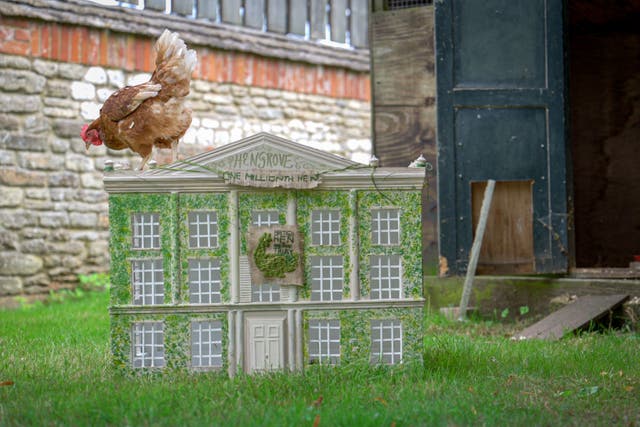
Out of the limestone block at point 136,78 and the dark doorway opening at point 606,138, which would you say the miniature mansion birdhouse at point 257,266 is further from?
the limestone block at point 136,78

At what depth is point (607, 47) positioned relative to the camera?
10102 millimetres

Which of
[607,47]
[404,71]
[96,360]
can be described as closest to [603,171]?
[607,47]

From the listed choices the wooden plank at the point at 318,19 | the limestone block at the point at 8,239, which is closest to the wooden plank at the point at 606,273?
the limestone block at the point at 8,239

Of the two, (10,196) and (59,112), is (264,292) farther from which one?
(59,112)

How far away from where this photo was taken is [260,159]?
5012mm

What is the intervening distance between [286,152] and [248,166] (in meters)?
0.21

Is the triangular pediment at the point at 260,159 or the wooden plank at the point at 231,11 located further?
the wooden plank at the point at 231,11

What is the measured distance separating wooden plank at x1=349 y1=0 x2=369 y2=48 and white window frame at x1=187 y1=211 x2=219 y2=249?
28.1 feet

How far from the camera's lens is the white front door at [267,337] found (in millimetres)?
5004

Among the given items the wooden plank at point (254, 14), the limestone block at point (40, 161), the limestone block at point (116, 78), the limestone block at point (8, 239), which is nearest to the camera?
the limestone block at point (8, 239)

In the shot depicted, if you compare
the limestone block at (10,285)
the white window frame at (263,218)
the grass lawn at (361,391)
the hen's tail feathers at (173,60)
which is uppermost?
the hen's tail feathers at (173,60)

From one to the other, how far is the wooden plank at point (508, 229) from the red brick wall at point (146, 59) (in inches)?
155

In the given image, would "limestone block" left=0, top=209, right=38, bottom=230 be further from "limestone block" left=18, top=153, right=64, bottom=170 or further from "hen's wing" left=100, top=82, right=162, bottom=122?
"hen's wing" left=100, top=82, right=162, bottom=122

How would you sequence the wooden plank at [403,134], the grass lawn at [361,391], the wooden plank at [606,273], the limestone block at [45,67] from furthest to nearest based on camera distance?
the limestone block at [45,67] → the wooden plank at [403,134] → the wooden plank at [606,273] → the grass lawn at [361,391]
